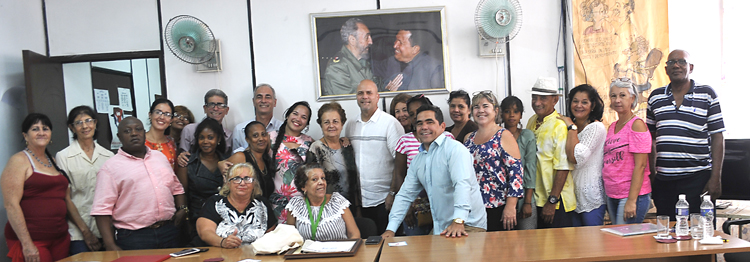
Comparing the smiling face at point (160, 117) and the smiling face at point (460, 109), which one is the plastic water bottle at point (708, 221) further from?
the smiling face at point (160, 117)

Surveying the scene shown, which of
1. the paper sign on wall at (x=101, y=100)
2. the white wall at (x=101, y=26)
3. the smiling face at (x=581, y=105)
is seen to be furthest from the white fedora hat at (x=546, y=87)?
the paper sign on wall at (x=101, y=100)

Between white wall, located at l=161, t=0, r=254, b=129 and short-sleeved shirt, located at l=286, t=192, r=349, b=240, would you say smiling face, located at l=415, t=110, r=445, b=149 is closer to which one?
short-sleeved shirt, located at l=286, t=192, r=349, b=240

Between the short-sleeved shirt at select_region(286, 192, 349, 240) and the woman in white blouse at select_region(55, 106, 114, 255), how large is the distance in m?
1.70

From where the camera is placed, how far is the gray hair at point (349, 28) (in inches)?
185

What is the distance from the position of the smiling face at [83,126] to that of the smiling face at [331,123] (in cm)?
177

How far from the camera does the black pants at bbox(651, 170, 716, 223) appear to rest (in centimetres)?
335

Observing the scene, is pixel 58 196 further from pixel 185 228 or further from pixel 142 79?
pixel 142 79

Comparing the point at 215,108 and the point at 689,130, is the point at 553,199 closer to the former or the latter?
the point at 689,130

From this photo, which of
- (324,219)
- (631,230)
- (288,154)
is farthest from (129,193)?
(631,230)

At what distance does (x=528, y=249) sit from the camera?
2.41 metres

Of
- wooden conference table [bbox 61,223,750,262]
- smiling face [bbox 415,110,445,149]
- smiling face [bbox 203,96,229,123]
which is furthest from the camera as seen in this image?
smiling face [bbox 203,96,229,123]

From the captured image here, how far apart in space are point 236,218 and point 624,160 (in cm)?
279

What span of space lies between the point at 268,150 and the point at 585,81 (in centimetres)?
333

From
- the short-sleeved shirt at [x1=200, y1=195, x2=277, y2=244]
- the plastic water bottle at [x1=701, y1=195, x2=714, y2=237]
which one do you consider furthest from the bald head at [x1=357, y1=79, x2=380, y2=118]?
the plastic water bottle at [x1=701, y1=195, x2=714, y2=237]
